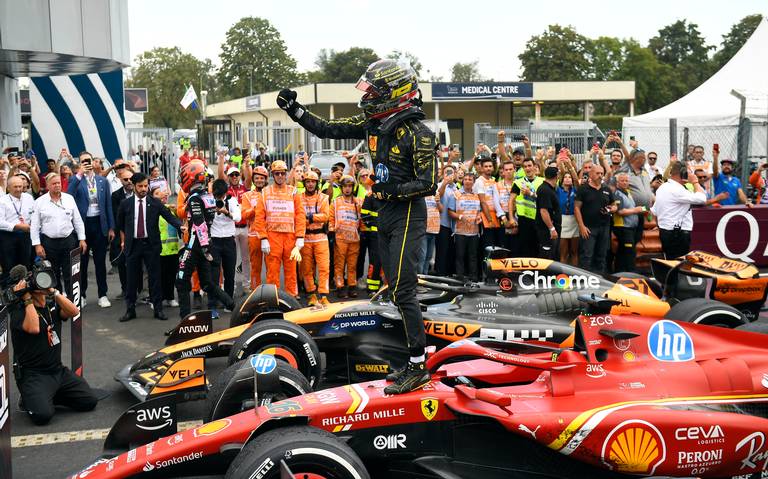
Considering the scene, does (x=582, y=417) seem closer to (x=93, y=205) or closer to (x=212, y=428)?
(x=212, y=428)

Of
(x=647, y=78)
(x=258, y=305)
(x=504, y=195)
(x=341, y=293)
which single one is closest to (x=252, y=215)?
(x=341, y=293)

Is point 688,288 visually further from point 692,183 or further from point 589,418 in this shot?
point 692,183

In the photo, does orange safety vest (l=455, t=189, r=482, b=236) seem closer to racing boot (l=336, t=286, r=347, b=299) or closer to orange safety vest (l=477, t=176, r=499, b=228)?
orange safety vest (l=477, t=176, r=499, b=228)

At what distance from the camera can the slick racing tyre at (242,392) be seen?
500 cm

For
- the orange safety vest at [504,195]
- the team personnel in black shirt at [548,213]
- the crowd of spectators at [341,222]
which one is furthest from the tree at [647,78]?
the team personnel in black shirt at [548,213]

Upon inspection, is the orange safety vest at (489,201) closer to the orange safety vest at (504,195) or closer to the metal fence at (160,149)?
the orange safety vest at (504,195)

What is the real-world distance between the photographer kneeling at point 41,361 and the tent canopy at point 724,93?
18380mm

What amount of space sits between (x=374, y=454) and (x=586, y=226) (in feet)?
27.0

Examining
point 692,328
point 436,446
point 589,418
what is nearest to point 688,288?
point 692,328

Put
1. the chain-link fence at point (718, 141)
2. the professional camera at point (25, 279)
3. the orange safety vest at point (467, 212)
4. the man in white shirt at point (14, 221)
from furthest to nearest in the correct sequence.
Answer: the chain-link fence at point (718, 141), the orange safety vest at point (467, 212), the man in white shirt at point (14, 221), the professional camera at point (25, 279)

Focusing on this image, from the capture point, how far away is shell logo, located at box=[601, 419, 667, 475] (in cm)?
447

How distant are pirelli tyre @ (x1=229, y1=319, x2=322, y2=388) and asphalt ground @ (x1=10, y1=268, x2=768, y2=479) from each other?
0.83 meters

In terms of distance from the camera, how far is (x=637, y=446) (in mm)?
4480

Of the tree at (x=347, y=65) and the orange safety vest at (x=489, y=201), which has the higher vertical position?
the tree at (x=347, y=65)
